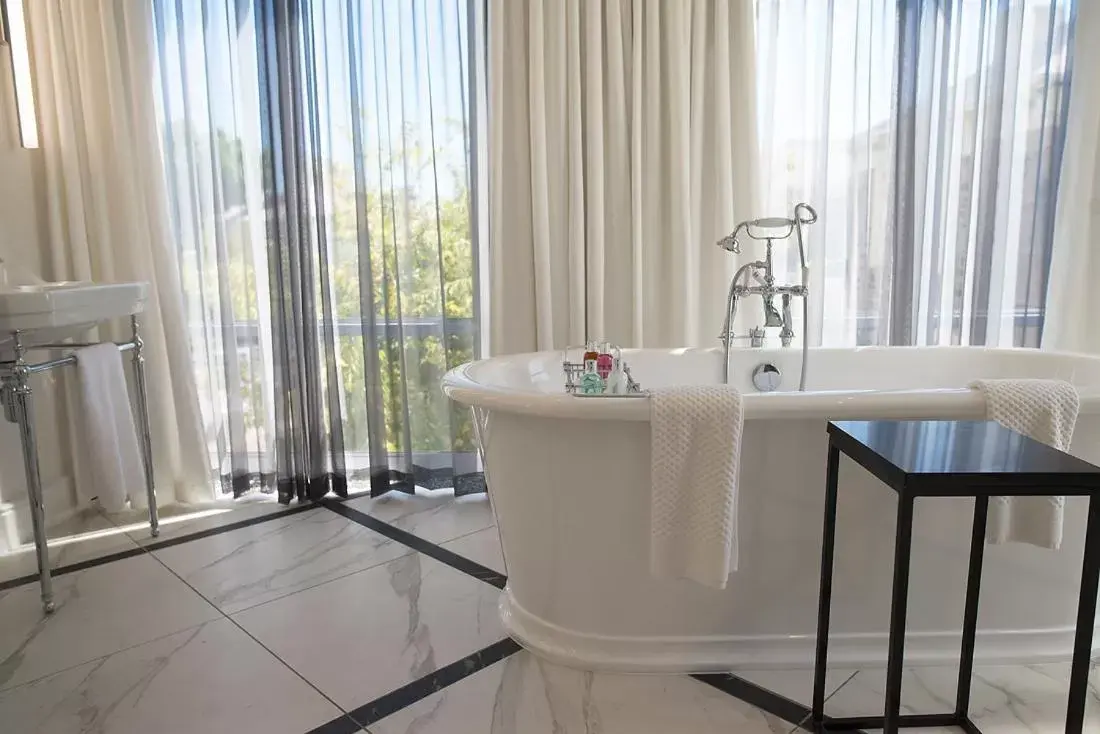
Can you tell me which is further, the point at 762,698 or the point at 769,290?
the point at 769,290

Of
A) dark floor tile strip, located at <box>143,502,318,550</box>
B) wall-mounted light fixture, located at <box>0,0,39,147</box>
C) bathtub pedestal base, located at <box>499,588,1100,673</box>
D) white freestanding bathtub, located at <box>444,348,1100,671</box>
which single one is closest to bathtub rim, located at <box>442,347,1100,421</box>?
white freestanding bathtub, located at <box>444,348,1100,671</box>

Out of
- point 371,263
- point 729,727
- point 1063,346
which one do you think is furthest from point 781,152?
point 729,727

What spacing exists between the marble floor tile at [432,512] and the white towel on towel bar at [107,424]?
79cm

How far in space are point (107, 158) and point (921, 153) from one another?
2.79 metres

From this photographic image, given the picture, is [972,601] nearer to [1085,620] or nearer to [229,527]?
[1085,620]

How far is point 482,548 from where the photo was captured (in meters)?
2.35

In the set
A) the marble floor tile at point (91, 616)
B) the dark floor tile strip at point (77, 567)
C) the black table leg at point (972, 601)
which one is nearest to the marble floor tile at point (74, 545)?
the dark floor tile strip at point (77, 567)

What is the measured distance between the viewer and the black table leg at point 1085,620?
1.05 meters

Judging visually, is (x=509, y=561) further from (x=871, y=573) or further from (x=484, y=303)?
(x=484, y=303)

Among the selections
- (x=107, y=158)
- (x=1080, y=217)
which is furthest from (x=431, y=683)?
(x=1080, y=217)

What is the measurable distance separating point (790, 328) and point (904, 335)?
25.7 inches

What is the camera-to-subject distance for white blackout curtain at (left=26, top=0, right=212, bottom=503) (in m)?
2.46

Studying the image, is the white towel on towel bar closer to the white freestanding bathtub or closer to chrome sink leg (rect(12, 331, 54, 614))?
chrome sink leg (rect(12, 331, 54, 614))

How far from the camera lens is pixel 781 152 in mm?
2602
